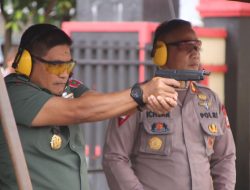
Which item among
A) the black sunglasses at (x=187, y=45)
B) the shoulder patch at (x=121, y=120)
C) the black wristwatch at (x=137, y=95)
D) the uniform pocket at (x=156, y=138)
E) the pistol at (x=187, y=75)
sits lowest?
the uniform pocket at (x=156, y=138)

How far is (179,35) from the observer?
3730mm

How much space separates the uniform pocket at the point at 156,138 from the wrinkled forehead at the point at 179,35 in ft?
1.43

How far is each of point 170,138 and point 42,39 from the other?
900 mm

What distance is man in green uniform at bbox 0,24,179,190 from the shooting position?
2.81 m

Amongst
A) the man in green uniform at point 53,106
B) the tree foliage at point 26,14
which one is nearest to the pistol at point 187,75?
the man in green uniform at point 53,106

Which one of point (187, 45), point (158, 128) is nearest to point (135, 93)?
point (158, 128)

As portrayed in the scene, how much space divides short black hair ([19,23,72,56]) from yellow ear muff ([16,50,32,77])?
34mm

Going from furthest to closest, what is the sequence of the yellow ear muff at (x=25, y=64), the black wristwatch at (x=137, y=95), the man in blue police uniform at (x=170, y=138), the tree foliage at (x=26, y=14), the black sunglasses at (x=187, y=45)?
the tree foliage at (x=26, y=14) → the black sunglasses at (x=187, y=45) → the man in blue police uniform at (x=170, y=138) → the yellow ear muff at (x=25, y=64) → the black wristwatch at (x=137, y=95)

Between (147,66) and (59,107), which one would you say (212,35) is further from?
(59,107)

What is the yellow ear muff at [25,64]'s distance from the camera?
10.0ft

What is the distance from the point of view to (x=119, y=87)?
26.9 feet

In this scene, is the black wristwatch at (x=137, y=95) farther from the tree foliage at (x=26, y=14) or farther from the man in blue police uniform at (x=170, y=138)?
the tree foliage at (x=26, y=14)

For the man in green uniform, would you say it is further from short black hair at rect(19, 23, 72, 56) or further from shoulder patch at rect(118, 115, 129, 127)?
shoulder patch at rect(118, 115, 129, 127)

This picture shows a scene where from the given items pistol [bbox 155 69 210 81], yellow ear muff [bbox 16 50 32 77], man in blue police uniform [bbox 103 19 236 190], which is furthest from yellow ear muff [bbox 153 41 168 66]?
yellow ear muff [bbox 16 50 32 77]
